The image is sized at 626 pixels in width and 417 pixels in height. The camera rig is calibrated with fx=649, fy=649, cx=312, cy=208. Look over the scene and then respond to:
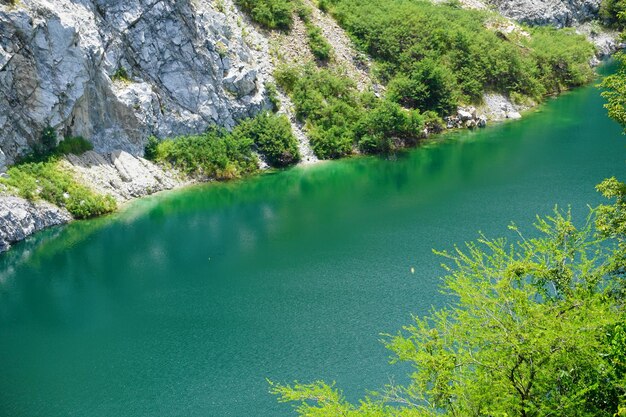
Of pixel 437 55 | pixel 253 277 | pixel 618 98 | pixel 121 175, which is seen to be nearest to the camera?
pixel 618 98

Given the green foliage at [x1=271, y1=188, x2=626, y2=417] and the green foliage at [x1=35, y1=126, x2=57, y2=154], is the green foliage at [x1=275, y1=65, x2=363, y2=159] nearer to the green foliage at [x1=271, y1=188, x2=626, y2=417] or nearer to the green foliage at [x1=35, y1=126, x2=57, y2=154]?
the green foliage at [x1=35, y1=126, x2=57, y2=154]

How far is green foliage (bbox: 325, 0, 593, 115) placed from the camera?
210 feet

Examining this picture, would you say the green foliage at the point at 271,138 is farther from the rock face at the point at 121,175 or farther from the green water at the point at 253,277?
the rock face at the point at 121,175

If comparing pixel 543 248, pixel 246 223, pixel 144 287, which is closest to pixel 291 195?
pixel 246 223

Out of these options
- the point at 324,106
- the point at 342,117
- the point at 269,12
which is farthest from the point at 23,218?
the point at 269,12

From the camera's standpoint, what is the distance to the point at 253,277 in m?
35.8

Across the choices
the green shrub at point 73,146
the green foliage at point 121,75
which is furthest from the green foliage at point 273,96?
the green shrub at point 73,146

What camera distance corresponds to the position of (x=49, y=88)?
45438mm

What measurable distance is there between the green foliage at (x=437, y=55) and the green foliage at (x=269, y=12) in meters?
7.36

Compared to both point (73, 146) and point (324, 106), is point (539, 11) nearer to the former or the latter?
point (324, 106)

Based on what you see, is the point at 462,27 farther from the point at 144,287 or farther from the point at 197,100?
the point at 144,287

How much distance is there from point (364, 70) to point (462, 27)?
15.1 meters

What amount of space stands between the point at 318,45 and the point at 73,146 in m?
26.9

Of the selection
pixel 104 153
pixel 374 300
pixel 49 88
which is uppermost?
pixel 49 88
